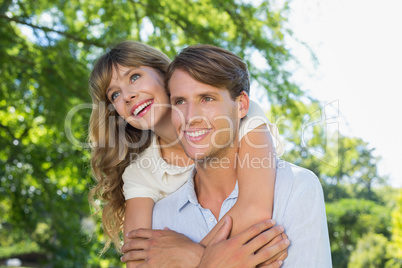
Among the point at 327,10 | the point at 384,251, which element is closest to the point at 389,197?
the point at 384,251

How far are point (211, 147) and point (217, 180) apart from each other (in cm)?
20

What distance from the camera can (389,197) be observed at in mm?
31797

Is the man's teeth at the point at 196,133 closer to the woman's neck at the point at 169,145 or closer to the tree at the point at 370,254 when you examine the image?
the woman's neck at the point at 169,145

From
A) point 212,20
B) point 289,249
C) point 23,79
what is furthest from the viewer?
point 23,79

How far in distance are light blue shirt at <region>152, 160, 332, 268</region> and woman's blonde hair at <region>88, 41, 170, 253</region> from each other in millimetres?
936

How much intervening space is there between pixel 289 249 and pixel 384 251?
20776mm

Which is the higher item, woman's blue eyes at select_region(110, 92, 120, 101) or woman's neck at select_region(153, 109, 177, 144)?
woman's blue eyes at select_region(110, 92, 120, 101)

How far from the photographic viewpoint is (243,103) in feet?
7.70

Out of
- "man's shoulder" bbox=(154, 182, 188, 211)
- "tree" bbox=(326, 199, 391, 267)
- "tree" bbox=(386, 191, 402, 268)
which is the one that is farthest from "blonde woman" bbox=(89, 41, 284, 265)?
"tree" bbox=(326, 199, 391, 267)

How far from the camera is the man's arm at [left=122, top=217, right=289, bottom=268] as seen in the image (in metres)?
1.78

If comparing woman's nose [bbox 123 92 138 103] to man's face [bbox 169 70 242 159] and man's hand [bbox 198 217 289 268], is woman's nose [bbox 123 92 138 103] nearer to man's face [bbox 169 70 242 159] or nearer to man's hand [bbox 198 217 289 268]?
man's face [bbox 169 70 242 159]

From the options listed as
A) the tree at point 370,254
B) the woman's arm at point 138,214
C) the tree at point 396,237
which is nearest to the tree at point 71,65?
the woman's arm at point 138,214

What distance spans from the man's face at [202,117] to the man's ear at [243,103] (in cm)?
9

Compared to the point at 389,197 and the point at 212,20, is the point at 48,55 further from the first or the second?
the point at 389,197
